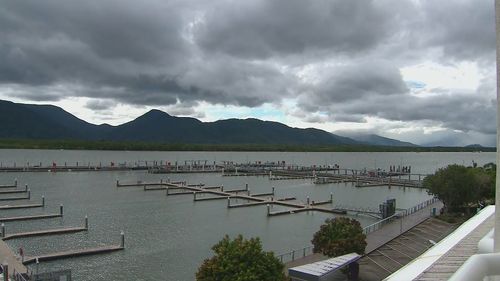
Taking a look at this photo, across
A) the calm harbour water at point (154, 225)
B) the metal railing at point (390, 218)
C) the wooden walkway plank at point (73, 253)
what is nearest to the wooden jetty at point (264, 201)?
the calm harbour water at point (154, 225)

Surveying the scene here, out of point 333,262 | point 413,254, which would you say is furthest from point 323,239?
point 413,254

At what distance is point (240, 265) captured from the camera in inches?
822

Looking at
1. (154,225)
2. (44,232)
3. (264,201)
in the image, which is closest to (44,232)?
(44,232)

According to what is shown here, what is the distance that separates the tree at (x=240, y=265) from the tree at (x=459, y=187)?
36.6 meters

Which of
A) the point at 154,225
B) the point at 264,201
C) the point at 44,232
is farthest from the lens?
the point at 264,201

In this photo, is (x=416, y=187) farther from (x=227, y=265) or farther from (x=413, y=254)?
(x=227, y=265)

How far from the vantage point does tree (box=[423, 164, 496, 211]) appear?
5078 centimetres

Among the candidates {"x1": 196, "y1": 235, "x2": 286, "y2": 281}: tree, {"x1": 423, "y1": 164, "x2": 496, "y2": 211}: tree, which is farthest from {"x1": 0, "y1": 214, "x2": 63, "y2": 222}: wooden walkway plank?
{"x1": 423, "y1": 164, "x2": 496, "y2": 211}: tree

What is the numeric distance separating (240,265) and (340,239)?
9.57m

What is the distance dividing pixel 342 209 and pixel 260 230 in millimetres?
17339

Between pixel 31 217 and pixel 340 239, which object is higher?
pixel 340 239

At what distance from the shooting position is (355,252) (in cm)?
2827

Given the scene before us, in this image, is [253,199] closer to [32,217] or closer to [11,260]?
[32,217]

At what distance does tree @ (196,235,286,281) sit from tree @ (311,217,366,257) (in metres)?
7.23
